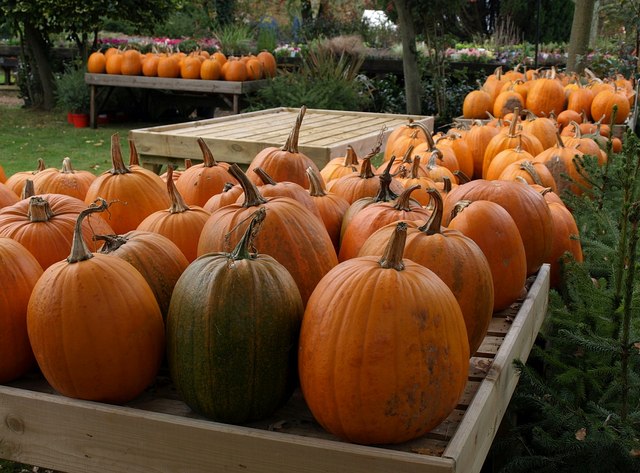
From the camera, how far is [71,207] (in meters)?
1.92

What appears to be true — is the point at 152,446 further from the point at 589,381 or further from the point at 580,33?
the point at 580,33

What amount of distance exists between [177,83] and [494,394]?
9.81 meters

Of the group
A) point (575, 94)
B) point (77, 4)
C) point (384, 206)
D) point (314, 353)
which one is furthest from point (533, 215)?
point (77, 4)

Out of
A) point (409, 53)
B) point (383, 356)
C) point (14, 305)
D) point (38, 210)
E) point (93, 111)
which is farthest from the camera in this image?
point (93, 111)

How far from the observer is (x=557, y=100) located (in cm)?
594

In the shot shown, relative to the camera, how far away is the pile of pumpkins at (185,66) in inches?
416

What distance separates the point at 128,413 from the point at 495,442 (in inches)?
50.0

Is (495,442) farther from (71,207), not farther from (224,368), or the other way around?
(71,207)

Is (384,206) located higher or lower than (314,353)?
higher

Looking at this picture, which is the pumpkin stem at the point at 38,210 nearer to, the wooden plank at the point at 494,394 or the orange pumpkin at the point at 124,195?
the orange pumpkin at the point at 124,195

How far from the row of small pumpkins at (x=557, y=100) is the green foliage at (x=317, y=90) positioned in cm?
369

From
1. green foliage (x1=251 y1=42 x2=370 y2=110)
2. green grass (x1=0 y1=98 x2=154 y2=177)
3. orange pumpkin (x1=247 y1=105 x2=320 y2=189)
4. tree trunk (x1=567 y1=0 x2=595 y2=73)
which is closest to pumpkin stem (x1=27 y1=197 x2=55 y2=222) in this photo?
orange pumpkin (x1=247 y1=105 x2=320 y2=189)

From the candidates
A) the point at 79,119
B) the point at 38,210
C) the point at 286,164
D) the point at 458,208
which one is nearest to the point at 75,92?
the point at 79,119

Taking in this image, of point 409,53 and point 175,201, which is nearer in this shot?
point 175,201
